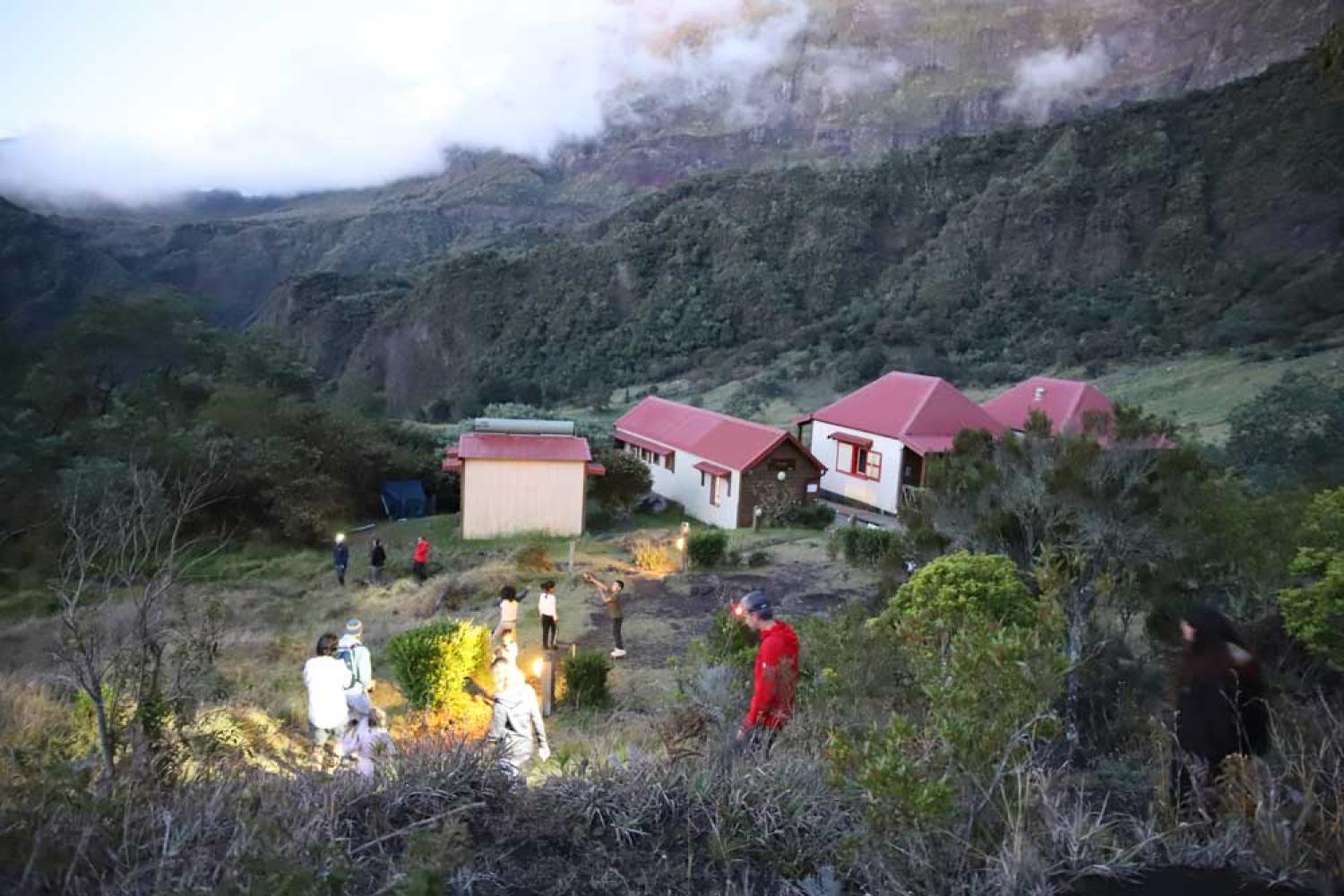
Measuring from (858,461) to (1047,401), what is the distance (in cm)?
555

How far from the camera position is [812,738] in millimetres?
4375

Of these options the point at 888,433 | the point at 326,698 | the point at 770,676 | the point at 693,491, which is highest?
the point at 770,676

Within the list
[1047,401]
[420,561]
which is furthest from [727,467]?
[420,561]

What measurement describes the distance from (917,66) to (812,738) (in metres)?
125

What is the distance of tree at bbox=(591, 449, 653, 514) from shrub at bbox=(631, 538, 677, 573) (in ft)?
22.9

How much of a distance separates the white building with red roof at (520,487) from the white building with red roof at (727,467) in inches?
135

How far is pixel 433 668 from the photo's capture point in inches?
373

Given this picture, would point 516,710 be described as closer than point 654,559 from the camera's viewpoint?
Yes

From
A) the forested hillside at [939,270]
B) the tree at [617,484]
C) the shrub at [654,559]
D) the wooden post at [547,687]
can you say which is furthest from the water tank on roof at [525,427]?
the forested hillside at [939,270]

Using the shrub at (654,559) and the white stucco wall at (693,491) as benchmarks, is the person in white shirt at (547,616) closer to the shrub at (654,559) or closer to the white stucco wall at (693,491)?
the shrub at (654,559)

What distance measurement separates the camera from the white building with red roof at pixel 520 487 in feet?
76.8

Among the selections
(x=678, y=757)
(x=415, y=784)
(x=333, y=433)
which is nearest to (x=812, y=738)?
(x=678, y=757)

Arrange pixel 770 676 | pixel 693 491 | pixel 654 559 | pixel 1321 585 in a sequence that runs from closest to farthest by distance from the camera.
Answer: pixel 770 676 → pixel 1321 585 → pixel 654 559 → pixel 693 491

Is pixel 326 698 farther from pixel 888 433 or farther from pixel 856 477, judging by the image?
pixel 856 477
